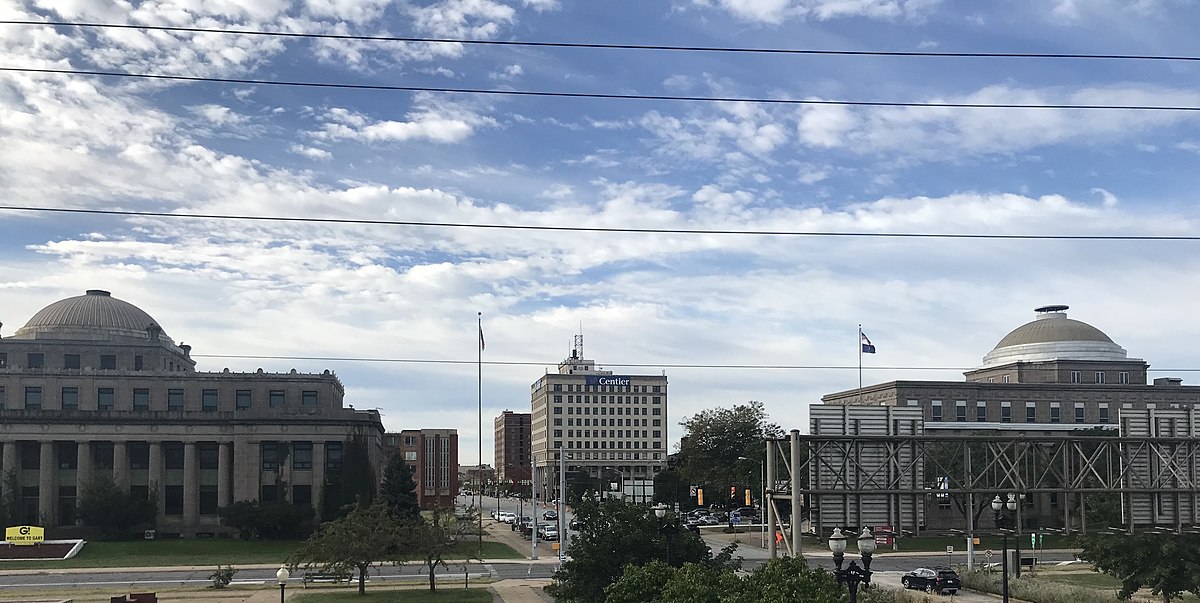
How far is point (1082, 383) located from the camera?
114 meters

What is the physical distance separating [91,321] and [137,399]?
44.8 feet

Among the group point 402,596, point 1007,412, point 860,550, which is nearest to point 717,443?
point 1007,412

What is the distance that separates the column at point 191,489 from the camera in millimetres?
100062

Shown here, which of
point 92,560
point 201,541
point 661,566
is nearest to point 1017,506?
point 661,566

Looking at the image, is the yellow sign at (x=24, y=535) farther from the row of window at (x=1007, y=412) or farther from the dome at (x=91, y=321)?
the row of window at (x=1007, y=412)

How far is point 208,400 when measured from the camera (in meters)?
103

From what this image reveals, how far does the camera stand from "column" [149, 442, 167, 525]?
99.1 m

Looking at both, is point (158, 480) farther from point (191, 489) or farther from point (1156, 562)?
point (1156, 562)

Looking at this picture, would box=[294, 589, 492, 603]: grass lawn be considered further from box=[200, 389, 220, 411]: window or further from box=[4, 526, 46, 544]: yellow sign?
box=[200, 389, 220, 411]: window

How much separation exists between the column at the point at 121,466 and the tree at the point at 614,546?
223 ft

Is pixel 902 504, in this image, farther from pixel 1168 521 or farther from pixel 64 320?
pixel 64 320

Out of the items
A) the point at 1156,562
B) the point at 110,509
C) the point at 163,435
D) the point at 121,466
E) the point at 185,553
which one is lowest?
the point at 185,553

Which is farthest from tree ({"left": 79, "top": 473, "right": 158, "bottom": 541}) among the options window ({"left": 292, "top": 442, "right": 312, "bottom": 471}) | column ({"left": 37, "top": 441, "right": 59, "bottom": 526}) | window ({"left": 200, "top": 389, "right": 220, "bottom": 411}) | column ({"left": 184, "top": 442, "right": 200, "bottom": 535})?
window ({"left": 292, "top": 442, "right": 312, "bottom": 471})

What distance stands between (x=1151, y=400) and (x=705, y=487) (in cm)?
4715
